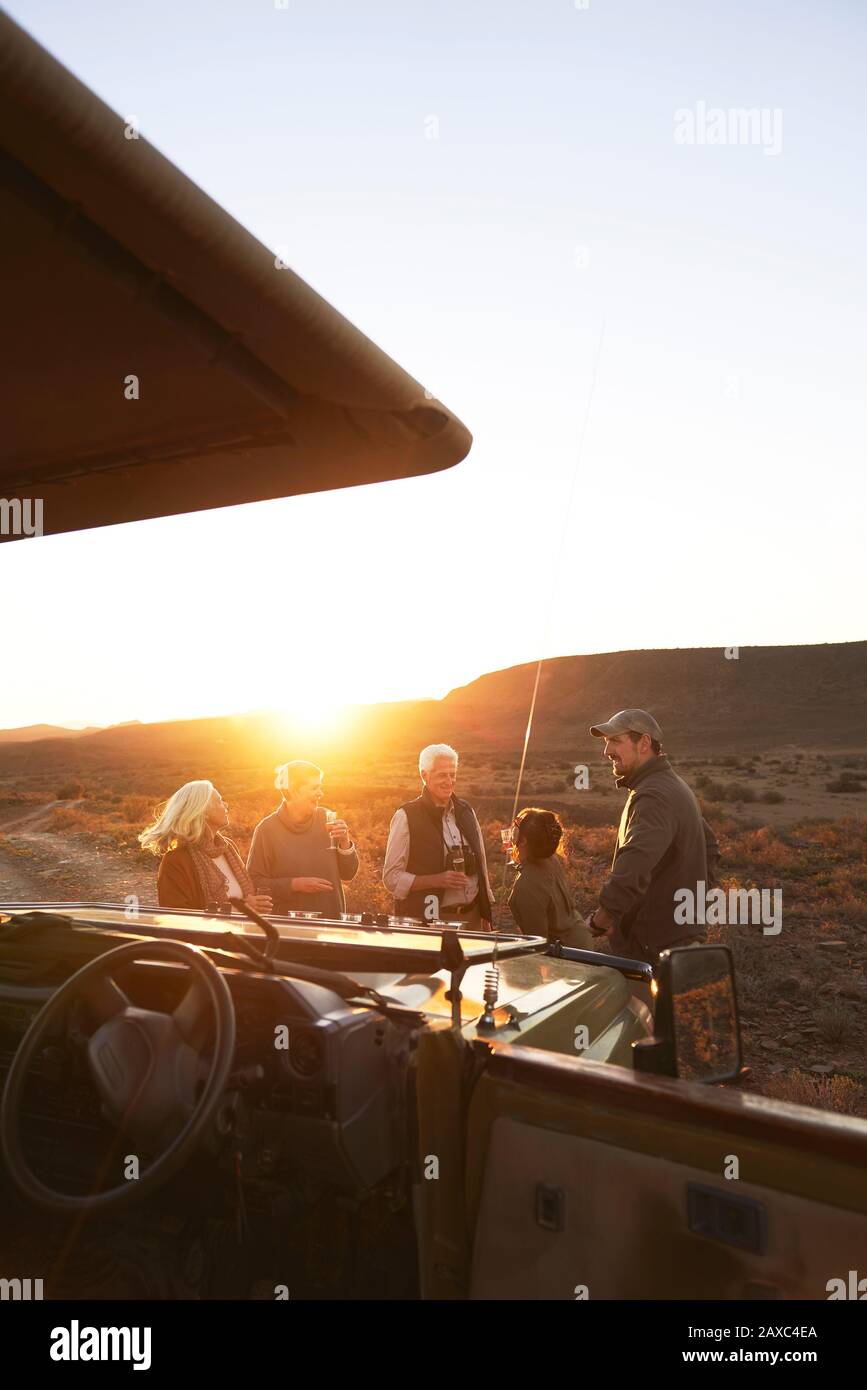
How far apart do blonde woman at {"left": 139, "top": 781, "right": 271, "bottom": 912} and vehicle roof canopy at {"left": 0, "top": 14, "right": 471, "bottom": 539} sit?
86.6 inches

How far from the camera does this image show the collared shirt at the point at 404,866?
5988 mm

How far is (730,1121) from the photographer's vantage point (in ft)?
5.98

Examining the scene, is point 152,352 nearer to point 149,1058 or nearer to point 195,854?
point 149,1058

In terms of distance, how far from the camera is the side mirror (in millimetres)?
2090

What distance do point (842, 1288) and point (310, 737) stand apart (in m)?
124

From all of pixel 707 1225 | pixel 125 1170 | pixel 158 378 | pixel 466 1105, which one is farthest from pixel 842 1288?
pixel 158 378

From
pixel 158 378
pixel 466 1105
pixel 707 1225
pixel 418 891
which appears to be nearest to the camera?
Answer: pixel 707 1225

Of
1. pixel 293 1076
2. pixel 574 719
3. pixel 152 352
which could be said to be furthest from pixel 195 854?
pixel 574 719

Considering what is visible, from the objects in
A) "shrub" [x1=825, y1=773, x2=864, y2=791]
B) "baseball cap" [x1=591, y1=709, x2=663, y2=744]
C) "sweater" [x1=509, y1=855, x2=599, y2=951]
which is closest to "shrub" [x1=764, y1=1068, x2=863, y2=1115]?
"sweater" [x1=509, y1=855, x2=599, y2=951]

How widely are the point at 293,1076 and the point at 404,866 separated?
12.5ft

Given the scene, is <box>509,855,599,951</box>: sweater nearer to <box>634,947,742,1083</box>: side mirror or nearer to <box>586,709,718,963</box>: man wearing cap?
<box>586,709,718,963</box>: man wearing cap

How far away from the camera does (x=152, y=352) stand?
256 cm

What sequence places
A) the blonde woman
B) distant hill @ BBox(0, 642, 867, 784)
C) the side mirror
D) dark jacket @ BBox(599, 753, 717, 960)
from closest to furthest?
the side mirror < dark jacket @ BBox(599, 753, 717, 960) < the blonde woman < distant hill @ BBox(0, 642, 867, 784)
